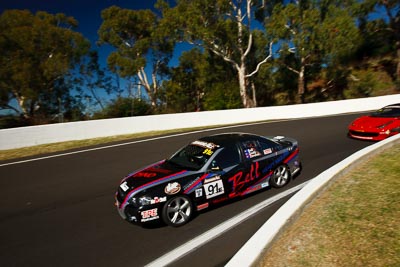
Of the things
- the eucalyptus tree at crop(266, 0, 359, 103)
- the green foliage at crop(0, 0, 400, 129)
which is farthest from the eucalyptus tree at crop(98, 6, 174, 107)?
the eucalyptus tree at crop(266, 0, 359, 103)

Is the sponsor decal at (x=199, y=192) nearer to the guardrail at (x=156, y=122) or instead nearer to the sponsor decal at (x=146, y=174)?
the sponsor decal at (x=146, y=174)

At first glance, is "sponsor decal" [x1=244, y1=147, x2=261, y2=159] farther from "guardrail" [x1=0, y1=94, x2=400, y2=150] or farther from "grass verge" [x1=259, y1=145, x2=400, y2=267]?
"guardrail" [x1=0, y1=94, x2=400, y2=150]

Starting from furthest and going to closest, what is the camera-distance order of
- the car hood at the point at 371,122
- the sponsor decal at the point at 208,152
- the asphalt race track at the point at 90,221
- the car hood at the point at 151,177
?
1. the car hood at the point at 371,122
2. the sponsor decal at the point at 208,152
3. the car hood at the point at 151,177
4. the asphalt race track at the point at 90,221

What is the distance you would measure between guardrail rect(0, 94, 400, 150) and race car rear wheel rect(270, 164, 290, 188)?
10966mm

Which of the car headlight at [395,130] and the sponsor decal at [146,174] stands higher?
the sponsor decal at [146,174]

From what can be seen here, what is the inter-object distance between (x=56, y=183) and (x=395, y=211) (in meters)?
7.36

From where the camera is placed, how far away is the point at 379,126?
31.3ft

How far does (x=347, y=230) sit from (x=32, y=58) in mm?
32546

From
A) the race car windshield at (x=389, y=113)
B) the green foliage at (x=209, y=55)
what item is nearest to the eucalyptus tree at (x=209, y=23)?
the green foliage at (x=209, y=55)

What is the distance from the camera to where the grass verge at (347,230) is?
11.0 feet

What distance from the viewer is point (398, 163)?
6305 millimetres

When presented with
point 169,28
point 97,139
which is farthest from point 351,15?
point 97,139

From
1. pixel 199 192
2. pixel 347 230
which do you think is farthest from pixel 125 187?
pixel 347 230

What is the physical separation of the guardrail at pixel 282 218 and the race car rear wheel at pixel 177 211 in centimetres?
146
